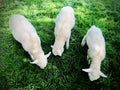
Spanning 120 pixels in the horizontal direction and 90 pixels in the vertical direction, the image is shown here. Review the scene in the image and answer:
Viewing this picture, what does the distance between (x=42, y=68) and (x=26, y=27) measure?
0.94m

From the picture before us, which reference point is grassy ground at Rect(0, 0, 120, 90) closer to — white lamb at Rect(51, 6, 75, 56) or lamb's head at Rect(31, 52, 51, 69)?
lamb's head at Rect(31, 52, 51, 69)

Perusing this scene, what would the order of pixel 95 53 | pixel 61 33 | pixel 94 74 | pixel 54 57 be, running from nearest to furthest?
pixel 94 74 → pixel 95 53 → pixel 61 33 → pixel 54 57

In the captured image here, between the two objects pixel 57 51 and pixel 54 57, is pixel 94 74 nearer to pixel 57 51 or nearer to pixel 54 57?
pixel 57 51

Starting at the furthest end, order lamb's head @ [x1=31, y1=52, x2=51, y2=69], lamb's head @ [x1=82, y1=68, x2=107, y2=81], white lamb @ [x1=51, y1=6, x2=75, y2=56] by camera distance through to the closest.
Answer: white lamb @ [x1=51, y1=6, x2=75, y2=56] → lamb's head @ [x1=31, y1=52, x2=51, y2=69] → lamb's head @ [x1=82, y1=68, x2=107, y2=81]

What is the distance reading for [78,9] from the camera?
22.7 feet

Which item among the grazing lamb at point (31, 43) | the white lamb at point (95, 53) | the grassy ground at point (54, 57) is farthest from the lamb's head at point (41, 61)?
the white lamb at point (95, 53)

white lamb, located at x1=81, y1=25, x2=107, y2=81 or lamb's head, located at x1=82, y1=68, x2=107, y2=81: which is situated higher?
white lamb, located at x1=81, y1=25, x2=107, y2=81

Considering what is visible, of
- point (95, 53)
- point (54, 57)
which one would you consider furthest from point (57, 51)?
point (95, 53)

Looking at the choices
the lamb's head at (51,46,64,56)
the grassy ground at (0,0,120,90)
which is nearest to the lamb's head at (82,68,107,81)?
the grassy ground at (0,0,120,90)

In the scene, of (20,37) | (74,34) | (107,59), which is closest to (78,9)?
(74,34)

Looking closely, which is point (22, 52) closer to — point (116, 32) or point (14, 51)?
point (14, 51)

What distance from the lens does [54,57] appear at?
18.4ft

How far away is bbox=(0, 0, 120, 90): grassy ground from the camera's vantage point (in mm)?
5223

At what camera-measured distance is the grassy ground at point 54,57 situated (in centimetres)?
522
